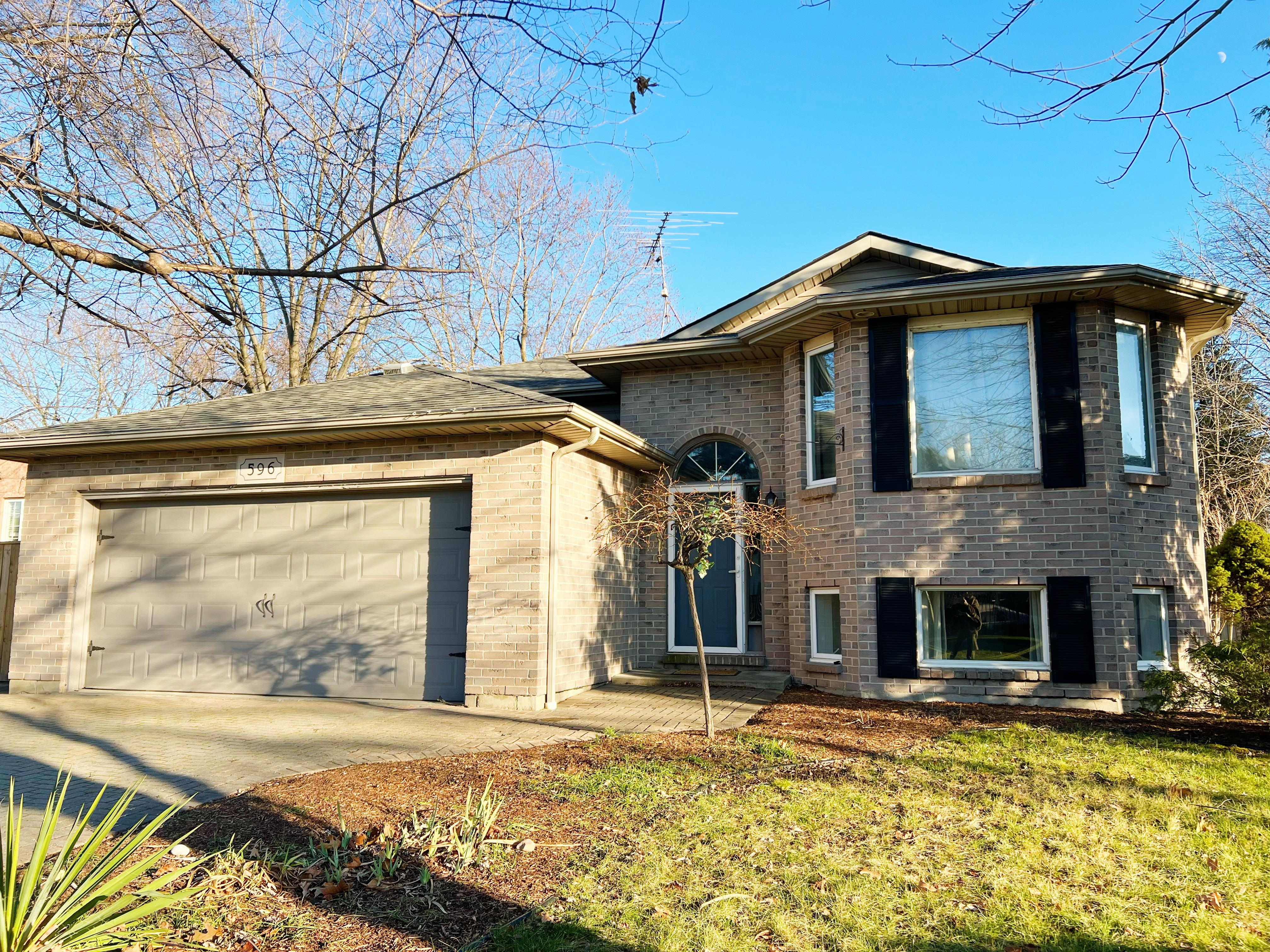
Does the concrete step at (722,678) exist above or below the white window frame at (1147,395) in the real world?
below

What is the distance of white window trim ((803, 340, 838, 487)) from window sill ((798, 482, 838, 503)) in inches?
1.6

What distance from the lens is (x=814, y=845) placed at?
466cm

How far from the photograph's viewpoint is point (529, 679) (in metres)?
9.18

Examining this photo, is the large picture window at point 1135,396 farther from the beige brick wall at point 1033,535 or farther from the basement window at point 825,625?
the basement window at point 825,625

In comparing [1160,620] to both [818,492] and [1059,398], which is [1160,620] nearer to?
[1059,398]

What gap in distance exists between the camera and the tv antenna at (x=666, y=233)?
1814cm

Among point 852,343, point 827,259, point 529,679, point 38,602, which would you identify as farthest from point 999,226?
point 38,602

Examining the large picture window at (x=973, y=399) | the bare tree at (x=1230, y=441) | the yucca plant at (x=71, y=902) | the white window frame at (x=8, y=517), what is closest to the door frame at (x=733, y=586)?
the large picture window at (x=973, y=399)

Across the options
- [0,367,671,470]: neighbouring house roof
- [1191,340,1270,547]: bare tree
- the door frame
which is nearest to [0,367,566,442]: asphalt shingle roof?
[0,367,671,470]: neighbouring house roof

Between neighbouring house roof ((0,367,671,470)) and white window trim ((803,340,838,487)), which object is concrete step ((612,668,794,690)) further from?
neighbouring house roof ((0,367,671,470))

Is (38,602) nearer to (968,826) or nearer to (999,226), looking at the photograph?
(968,826)

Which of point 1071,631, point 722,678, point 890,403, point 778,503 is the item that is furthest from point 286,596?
point 1071,631

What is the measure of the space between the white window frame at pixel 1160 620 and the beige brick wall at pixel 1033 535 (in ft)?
0.27

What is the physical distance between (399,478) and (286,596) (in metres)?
2.06
